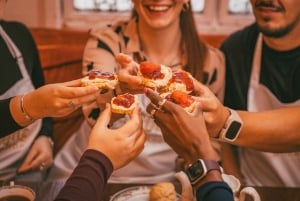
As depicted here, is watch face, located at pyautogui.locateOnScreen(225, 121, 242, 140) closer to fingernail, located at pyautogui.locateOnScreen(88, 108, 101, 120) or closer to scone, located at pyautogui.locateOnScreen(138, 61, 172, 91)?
scone, located at pyautogui.locateOnScreen(138, 61, 172, 91)

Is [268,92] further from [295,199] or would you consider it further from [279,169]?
[295,199]

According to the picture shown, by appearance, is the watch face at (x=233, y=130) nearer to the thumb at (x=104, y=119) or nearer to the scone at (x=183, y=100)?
the scone at (x=183, y=100)

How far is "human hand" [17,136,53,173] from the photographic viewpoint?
171cm

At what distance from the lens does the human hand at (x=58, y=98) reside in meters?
1.17

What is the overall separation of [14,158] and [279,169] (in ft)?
3.57

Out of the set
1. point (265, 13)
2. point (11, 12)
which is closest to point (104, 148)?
point (265, 13)

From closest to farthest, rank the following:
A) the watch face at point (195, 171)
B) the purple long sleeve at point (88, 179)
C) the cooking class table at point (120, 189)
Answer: the purple long sleeve at point (88, 179), the watch face at point (195, 171), the cooking class table at point (120, 189)

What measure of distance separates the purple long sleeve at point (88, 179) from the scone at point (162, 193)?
0.24m

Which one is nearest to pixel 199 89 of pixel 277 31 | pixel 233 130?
pixel 233 130

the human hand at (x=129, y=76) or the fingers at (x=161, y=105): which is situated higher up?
the fingers at (x=161, y=105)

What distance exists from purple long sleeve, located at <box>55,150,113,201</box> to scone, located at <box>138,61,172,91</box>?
1.41 ft

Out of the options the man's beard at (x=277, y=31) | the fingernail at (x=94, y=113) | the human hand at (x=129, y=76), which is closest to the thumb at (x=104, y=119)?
the human hand at (x=129, y=76)

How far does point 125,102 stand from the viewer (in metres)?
1.20

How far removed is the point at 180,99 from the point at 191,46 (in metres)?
0.72
